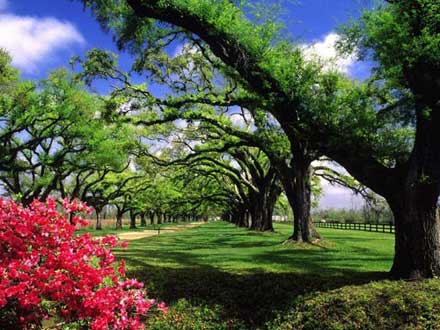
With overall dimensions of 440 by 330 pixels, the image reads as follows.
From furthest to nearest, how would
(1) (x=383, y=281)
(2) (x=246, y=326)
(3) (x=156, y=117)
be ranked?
(3) (x=156, y=117), (1) (x=383, y=281), (2) (x=246, y=326)

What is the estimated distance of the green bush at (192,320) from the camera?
8984 millimetres

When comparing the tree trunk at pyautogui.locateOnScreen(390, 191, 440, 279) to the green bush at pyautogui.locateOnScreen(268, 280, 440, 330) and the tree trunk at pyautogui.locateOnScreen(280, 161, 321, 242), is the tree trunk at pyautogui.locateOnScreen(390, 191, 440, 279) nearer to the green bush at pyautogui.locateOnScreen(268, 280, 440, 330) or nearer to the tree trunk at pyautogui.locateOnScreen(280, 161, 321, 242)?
the green bush at pyautogui.locateOnScreen(268, 280, 440, 330)

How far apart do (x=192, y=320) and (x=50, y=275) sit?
4462mm

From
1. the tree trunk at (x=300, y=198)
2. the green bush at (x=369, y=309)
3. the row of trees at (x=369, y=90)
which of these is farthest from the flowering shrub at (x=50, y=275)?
the tree trunk at (x=300, y=198)

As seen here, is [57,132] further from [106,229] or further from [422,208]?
[106,229]

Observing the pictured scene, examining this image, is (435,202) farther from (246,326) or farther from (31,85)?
(31,85)

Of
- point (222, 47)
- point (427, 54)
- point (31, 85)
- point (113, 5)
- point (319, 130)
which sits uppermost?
point (31, 85)

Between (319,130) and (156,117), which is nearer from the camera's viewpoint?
(319,130)

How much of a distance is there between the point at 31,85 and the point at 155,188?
30278 millimetres

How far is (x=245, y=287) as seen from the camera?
35.7 feet

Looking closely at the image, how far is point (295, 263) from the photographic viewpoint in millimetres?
14625

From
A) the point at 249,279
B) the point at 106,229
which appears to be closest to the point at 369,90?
the point at 249,279

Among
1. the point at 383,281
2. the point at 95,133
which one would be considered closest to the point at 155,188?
the point at 95,133

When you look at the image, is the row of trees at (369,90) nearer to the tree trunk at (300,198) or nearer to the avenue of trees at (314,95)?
the avenue of trees at (314,95)
